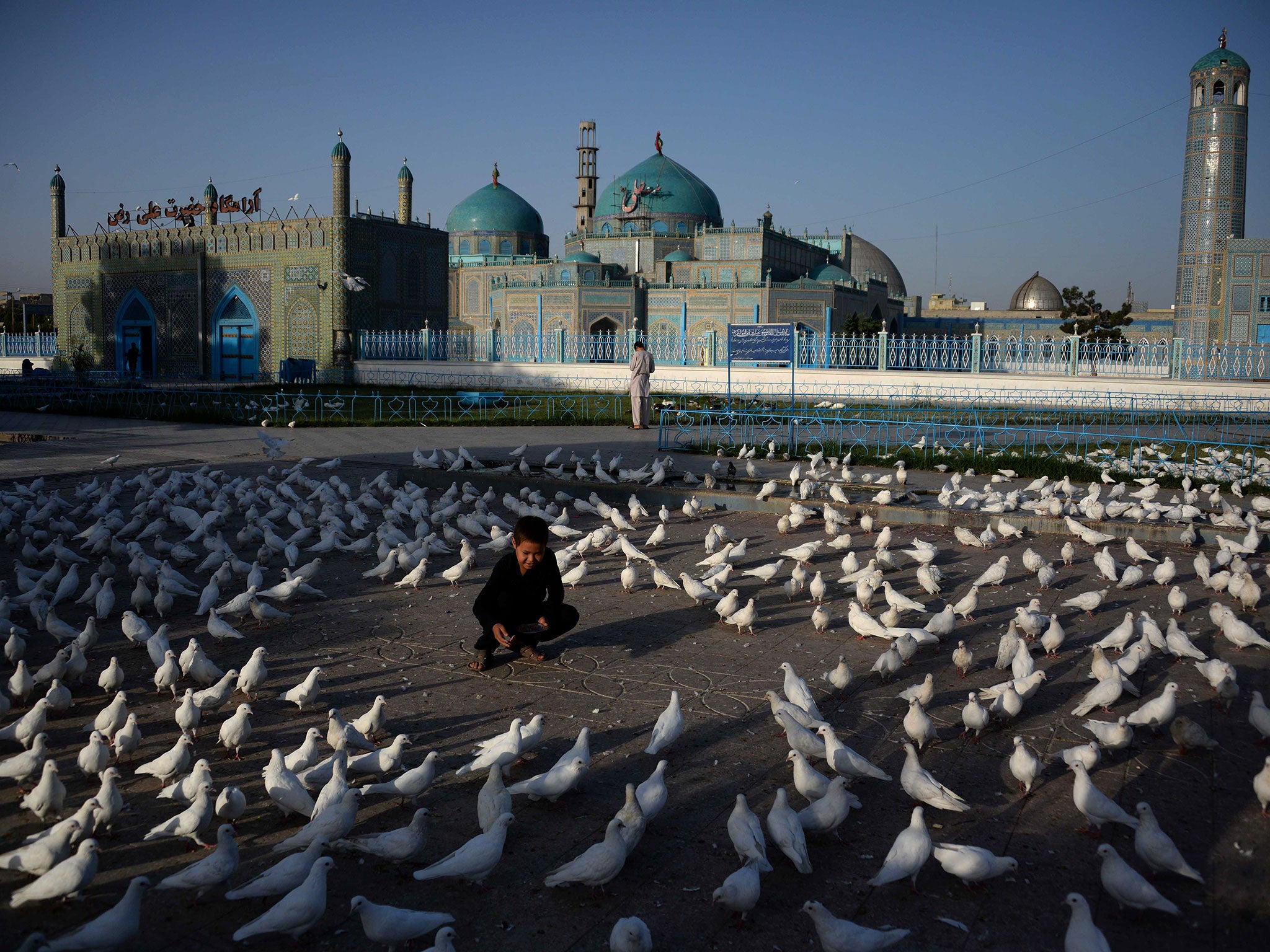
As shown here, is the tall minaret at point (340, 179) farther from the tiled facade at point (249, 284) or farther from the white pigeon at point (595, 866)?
the white pigeon at point (595, 866)

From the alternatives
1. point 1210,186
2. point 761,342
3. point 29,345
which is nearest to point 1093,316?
point 1210,186

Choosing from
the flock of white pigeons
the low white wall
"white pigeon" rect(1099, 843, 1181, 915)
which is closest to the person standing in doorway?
the flock of white pigeons

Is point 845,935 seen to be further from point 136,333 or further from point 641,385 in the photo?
point 136,333

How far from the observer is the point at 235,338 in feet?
102

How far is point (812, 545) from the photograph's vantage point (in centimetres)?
629

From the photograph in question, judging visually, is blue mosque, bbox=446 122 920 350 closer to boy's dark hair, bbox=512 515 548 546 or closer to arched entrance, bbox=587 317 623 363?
arched entrance, bbox=587 317 623 363

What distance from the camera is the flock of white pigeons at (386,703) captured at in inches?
99.3

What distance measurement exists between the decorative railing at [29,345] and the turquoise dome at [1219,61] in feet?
136

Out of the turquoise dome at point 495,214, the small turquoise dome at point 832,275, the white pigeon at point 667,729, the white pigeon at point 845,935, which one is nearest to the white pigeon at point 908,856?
the white pigeon at point 845,935

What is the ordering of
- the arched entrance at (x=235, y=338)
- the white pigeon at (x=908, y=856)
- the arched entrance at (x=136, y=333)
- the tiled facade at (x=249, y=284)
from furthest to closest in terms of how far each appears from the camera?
the arched entrance at (x=136, y=333)
the arched entrance at (x=235, y=338)
the tiled facade at (x=249, y=284)
the white pigeon at (x=908, y=856)

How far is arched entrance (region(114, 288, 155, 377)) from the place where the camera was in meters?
32.7

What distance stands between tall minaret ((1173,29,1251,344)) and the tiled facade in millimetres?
26146

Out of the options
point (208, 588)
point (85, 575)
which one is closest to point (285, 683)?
point (208, 588)

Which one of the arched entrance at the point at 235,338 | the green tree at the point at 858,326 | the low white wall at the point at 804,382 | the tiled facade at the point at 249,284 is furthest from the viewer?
the green tree at the point at 858,326
